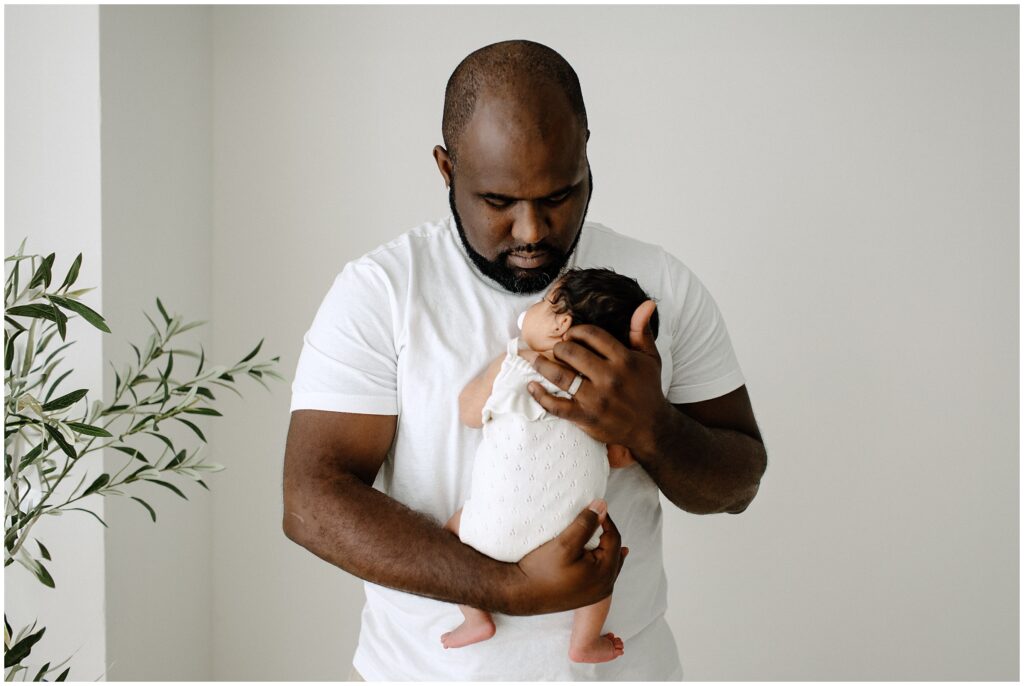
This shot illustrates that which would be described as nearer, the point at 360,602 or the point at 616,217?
the point at 616,217

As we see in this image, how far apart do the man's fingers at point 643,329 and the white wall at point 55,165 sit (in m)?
1.35

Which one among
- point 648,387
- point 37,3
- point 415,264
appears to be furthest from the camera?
point 37,3

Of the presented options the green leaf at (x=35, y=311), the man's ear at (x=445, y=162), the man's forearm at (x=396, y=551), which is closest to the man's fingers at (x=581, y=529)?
the man's forearm at (x=396, y=551)

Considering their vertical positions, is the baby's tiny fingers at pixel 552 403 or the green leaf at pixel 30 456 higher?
the baby's tiny fingers at pixel 552 403

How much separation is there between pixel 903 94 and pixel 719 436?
4.82 feet

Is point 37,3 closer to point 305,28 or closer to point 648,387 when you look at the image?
point 305,28

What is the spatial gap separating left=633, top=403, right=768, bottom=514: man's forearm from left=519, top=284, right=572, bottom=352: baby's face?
212 mm

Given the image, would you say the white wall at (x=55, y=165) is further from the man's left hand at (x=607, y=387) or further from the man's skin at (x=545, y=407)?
the man's left hand at (x=607, y=387)

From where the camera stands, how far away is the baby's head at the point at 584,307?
1370 millimetres

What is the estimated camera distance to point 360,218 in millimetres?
2537

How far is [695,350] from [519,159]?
496 millimetres

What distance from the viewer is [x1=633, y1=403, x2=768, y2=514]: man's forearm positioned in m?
1.37

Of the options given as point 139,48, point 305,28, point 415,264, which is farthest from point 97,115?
point 415,264

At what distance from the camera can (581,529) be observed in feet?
4.30
